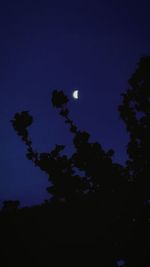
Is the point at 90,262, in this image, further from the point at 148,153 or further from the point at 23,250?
the point at 148,153

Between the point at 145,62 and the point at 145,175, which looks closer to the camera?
the point at 145,175

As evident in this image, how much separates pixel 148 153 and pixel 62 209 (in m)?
5.59

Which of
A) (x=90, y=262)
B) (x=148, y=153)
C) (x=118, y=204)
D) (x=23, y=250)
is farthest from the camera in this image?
(x=148, y=153)

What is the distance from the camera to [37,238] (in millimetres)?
14398

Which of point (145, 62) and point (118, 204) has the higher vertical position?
point (145, 62)

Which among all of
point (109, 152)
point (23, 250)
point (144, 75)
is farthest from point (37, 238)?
point (144, 75)

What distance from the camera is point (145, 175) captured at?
640 inches

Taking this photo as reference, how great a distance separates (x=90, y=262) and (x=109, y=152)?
610cm

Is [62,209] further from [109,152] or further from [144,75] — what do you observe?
[144,75]

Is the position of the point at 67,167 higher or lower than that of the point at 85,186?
higher

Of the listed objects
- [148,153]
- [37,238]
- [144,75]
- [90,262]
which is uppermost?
[144,75]

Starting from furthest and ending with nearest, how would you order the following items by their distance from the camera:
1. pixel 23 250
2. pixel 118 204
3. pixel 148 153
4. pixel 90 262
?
1. pixel 148 153
2. pixel 118 204
3. pixel 90 262
4. pixel 23 250

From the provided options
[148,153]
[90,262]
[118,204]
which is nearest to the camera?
[90,262]

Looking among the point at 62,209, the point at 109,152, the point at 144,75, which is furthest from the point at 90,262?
the point at 144,75
